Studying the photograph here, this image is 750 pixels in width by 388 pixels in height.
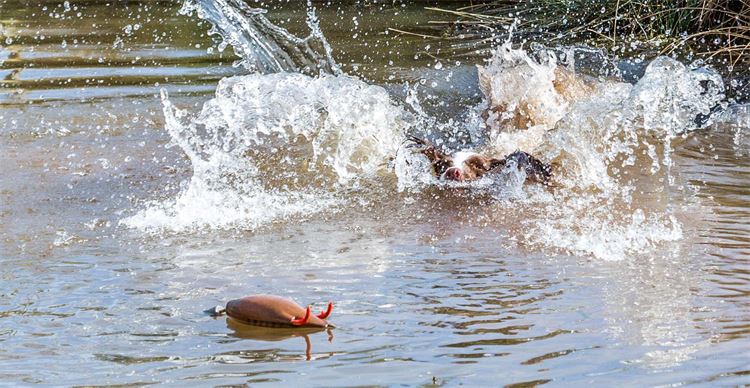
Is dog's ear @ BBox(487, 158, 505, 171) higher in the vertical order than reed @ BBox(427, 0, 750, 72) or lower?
lower

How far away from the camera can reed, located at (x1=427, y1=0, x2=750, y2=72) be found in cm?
990

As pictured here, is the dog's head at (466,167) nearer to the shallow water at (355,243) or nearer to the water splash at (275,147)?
the shallow water at (355,243)

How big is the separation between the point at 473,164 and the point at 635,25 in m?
4.47

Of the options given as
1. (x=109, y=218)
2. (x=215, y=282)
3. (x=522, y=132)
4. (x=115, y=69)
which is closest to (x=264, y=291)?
(x=215, y=282)

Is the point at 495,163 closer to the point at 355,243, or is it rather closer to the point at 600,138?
the point at 600,138

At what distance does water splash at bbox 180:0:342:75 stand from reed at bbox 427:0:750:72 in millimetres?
1758

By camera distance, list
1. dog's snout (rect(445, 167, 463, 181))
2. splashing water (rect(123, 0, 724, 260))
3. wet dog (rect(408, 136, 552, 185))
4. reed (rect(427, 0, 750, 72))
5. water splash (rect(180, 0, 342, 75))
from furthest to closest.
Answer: water splash (rect(180, 0, 342, 75)) → reed (rect(427, 0, 750, 72)) → dog's snout (rect(445, 167, 463, 181)) → wet dog (rect(408, 136, 552, 185)) → splashing water (rect(123, 0, 724, 260))

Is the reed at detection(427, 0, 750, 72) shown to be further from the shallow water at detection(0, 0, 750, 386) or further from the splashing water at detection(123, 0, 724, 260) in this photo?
the shallow water at detection(0, 0, 750, 386)

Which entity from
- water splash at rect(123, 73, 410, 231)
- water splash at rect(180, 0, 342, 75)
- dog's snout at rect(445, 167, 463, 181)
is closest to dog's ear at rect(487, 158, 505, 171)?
dog's snout at rect(445, 167, 463, 181)

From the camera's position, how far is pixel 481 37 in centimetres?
1155

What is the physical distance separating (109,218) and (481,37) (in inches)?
244

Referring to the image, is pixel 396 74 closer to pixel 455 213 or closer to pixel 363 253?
pixel 455 213

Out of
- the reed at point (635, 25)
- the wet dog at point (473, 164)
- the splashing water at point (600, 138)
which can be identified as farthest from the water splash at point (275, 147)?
the reed at point (635, 25)

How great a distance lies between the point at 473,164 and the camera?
22.6 feet
